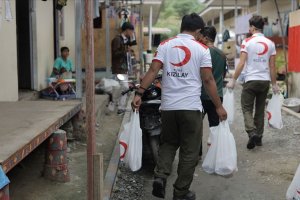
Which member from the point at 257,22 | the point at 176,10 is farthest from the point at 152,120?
the point at 176,10

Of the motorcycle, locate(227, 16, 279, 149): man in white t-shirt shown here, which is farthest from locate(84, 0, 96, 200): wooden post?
locate(227, 16, 279, 149): man in white t-shirt

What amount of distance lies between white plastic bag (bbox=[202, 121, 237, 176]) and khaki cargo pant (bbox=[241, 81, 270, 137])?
2285 mm

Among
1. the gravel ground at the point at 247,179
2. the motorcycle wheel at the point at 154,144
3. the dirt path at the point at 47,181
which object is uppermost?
the motorcycle wheel at the point at 154,144

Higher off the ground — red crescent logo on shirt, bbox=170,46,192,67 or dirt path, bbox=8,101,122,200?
red crescent logo on shirt, bbox=170,46,192,67

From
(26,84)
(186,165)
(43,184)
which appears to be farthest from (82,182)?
(26,84)

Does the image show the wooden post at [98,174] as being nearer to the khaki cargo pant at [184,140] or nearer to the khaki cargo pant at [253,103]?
the khaki cargo pant at [184,140]

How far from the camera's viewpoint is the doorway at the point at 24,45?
30.9ft

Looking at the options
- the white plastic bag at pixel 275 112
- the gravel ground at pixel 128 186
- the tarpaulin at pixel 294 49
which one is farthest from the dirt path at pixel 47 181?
the tarpaulin at pixel 294 49

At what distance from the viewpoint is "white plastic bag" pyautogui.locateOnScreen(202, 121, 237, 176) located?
190 inches

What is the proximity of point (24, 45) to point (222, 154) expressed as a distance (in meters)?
5.99

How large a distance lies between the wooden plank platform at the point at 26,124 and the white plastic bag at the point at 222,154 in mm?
1731

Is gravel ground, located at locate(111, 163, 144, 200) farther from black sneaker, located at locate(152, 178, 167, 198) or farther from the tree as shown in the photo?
the tree

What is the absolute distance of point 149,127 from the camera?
5.66 metres

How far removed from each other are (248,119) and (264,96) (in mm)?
437
